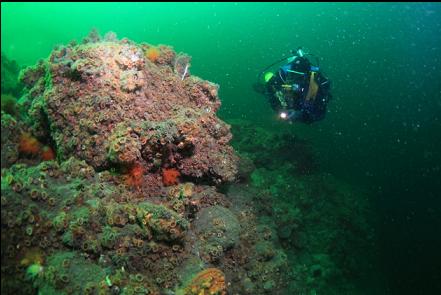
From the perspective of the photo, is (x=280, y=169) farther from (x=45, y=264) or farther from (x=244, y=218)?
(x=45, y=264)

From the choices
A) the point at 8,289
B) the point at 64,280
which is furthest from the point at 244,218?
the point at 8,289

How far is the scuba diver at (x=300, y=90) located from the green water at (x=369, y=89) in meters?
6.54

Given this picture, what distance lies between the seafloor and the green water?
8389mm

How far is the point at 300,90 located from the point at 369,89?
35.1 meters

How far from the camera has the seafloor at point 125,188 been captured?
3096 mm

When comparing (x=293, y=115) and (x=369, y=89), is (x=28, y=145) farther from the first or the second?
(x=369, y=89)

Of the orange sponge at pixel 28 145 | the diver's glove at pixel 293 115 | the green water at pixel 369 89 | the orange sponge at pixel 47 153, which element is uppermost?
the orange sponge at pixel 28 145

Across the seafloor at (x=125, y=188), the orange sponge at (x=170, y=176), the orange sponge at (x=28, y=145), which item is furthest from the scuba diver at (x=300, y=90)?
the orange sponge at (x=28, y=145)

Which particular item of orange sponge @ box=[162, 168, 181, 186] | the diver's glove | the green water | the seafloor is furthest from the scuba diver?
the green water

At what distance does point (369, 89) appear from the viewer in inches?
1516

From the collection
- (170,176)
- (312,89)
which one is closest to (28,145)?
(170,176)

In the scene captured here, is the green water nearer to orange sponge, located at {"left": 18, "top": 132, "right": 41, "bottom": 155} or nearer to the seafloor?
the seafloor

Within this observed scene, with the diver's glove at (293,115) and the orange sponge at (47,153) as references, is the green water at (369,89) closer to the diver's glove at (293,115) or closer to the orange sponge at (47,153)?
the diver's glove at (293,115)

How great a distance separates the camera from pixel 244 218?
5129 millimetres
